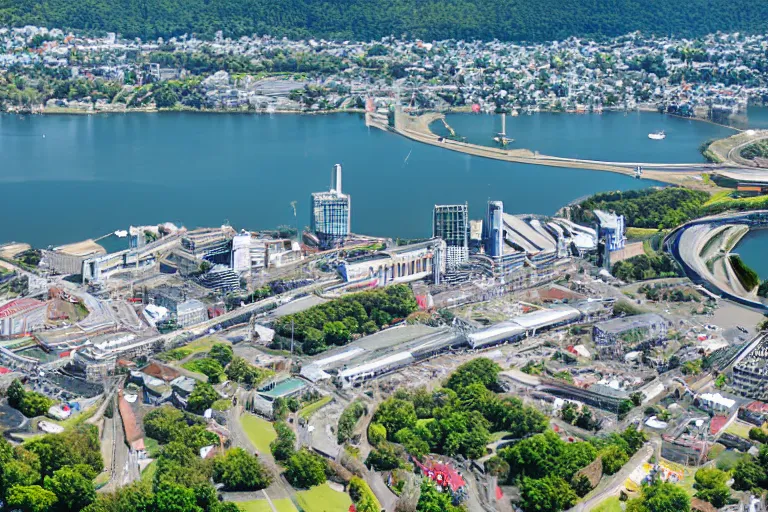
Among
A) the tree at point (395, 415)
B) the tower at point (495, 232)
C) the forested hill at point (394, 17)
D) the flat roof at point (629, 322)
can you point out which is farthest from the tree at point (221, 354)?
the forested hill at point (394, 17)

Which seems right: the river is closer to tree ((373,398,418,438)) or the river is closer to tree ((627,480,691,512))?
tree ((373,398,418,438))

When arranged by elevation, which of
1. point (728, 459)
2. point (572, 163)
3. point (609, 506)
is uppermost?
point (572, 163)

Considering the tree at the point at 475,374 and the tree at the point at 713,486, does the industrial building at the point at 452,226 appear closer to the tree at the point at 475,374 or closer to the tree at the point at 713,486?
the tree at the point at 475,374

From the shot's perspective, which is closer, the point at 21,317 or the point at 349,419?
the point at 349,419

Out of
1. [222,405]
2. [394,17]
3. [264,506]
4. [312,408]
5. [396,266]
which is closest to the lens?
[264,506]

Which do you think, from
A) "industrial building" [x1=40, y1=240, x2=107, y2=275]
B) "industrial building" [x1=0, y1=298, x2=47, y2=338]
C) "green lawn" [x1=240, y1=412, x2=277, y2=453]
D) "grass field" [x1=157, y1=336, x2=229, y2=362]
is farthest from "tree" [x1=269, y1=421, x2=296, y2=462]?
"industrial building" [x1=40, y1=240, x2=107, y2=275]

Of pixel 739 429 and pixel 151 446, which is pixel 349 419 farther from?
pixel 739 429

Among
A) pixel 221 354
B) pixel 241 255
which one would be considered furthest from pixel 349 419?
pixel 241 255
